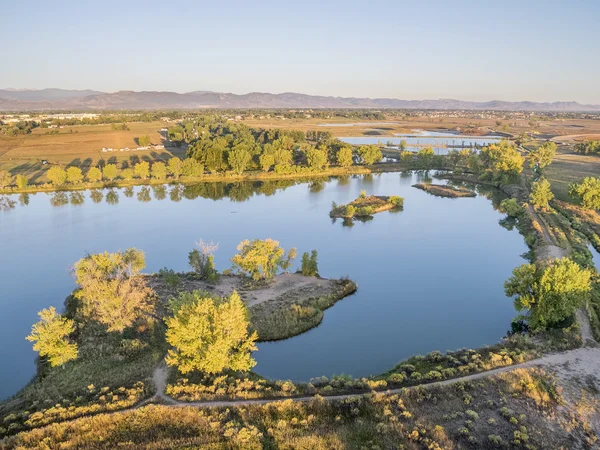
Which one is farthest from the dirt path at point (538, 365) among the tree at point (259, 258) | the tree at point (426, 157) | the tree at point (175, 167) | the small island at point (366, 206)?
the tree at point (426, 157)

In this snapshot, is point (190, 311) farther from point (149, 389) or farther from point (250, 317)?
point (250, 317)

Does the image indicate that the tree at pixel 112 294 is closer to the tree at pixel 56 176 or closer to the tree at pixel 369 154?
the tree at pixel 56 176

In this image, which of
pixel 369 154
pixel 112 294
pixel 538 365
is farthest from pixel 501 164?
pixel 112 294

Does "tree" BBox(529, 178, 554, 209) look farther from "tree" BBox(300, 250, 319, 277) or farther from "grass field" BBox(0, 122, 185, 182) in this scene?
"grass field" BBox(0, 122, 185, 182)

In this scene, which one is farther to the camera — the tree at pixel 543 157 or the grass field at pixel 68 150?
the grass field at pixel 68 150

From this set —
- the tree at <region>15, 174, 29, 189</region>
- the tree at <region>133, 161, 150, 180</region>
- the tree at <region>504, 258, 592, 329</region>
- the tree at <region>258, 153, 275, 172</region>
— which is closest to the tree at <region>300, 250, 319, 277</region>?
the tree at <region>504, 258, 592, 329</region>

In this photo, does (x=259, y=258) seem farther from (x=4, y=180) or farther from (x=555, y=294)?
(x=4, y=180)

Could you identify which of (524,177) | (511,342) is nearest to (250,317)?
(511,342)
